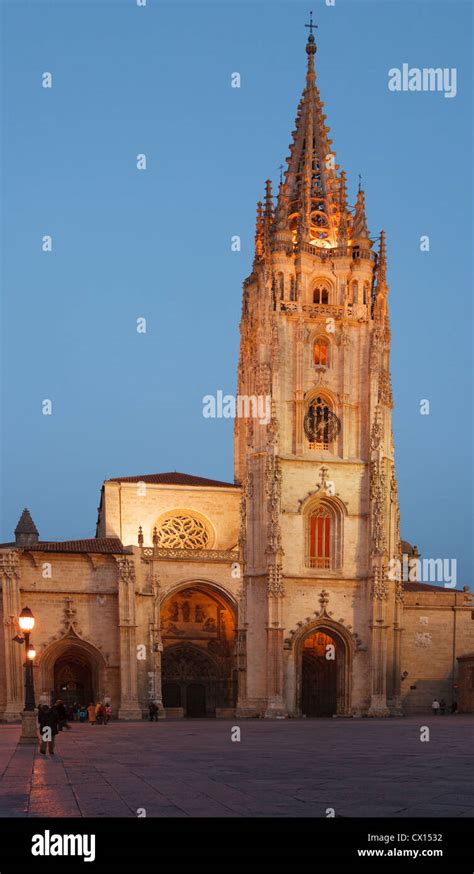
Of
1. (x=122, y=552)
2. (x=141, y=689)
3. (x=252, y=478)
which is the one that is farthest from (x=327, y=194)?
(x=141, y=689)

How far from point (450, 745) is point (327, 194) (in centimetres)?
3768

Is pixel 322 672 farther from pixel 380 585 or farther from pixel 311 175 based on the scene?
pixel 311 175

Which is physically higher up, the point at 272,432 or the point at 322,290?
the point at 322,290

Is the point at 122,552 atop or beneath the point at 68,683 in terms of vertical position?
atop

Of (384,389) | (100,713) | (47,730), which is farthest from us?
(384,389)

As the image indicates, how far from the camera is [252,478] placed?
48781 millimetres

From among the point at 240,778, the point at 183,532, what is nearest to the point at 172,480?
the point at 183,532

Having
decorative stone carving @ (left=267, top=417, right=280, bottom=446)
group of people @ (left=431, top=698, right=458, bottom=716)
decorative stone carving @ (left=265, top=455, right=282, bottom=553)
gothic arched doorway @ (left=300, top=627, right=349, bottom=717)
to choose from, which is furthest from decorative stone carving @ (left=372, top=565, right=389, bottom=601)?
decorative stone carving @ (left=267, top=417, right=280, bottom=446)

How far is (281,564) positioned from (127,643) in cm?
790

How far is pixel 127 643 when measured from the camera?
44.8m

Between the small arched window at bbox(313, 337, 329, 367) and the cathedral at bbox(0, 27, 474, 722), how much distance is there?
0.33 ft
